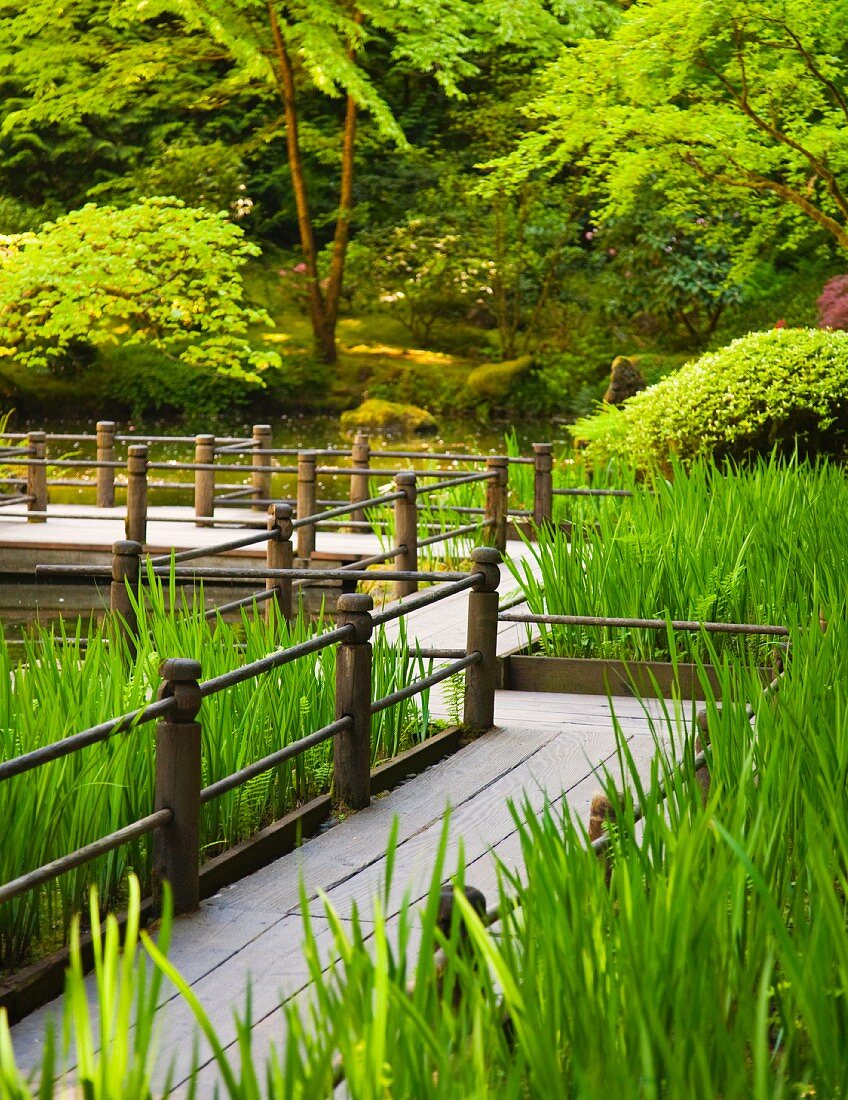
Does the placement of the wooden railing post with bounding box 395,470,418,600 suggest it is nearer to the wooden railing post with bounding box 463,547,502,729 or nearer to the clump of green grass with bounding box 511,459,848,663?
the clump of green grass with bounding box 511,459,848,663

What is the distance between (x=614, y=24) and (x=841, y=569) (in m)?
18.9

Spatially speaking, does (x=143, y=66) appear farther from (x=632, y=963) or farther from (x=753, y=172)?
(x=632, y=963)

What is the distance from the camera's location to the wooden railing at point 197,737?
324cm

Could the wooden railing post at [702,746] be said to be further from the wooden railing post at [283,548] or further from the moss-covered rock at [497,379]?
the moss-covered rock at [497,379]

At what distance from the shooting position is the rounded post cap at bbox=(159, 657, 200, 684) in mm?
3605

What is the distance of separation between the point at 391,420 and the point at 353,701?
19404 millimetres

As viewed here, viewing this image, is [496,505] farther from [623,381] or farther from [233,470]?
[623,381]

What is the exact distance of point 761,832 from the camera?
2.45m

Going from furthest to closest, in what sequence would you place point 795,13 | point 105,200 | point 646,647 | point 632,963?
point 105,200
point 795,13
point 646,647
point 632,963

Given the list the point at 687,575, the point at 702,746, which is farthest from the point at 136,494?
the point at 702,746

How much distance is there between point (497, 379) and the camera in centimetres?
2473

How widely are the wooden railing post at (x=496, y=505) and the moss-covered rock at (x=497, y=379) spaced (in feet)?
45.6

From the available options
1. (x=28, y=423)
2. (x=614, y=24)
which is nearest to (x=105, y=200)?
(x=28, y=423)

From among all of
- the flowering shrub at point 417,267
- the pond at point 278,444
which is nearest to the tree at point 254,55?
the flowering shrub at point 417,267
